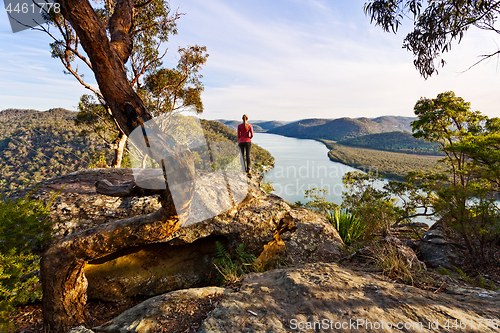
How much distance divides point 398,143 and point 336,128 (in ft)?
197

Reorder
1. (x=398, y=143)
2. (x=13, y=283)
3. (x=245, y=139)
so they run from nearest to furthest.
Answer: (x=13, y=283) < (x=245, y=139) < (x=398, y=143)

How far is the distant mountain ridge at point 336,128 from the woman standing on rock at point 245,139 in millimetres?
132590

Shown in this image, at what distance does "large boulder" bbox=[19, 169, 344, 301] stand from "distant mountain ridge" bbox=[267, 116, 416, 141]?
134 meters

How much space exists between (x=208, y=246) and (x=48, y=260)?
1879 mm

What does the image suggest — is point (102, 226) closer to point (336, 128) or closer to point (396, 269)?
point (396, 269)

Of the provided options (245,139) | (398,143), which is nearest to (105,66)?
(245,139)

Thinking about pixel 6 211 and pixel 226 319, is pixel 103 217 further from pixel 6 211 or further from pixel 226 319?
pixel 226 319

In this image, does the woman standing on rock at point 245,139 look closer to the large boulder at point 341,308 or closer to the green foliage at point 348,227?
the green foliage at point 348,227

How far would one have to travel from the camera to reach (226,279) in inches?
103

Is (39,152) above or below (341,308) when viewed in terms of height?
above

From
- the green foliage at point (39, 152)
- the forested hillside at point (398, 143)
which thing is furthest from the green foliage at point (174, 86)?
the forested hillside at point (398, 143)

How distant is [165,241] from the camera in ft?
9.75

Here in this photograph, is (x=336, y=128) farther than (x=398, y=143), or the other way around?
(x=336, y=128)

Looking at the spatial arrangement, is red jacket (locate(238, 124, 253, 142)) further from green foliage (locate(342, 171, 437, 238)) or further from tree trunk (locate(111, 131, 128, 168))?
tree trunk (locate(111, 131, 128, 168))
